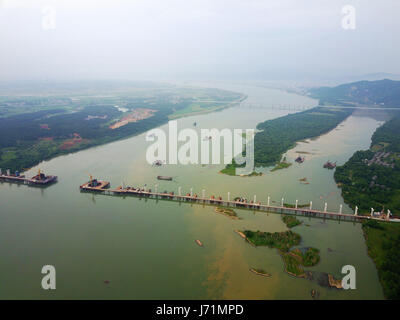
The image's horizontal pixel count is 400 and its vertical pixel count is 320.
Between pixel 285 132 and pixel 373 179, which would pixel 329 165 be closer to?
pixel 373 179

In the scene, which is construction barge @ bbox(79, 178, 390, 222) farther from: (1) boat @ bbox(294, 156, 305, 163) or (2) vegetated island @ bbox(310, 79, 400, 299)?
(1) boat @ bbox(294, 156, 305, 163)

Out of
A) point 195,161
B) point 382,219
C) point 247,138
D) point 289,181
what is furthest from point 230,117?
point 382,219

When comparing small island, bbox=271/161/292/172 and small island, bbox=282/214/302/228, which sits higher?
small island, bbox=271/161/292/172

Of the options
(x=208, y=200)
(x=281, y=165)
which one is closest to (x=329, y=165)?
(x=281, y=165)

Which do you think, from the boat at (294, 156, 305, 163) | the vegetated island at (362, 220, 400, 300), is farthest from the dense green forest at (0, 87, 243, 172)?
the vegetated island at (362, 220, 400, 300)

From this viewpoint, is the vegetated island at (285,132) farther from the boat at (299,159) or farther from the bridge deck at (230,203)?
the bridge deck at (230,203)

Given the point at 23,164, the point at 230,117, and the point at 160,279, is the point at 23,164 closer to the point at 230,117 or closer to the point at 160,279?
the point at 160,279
